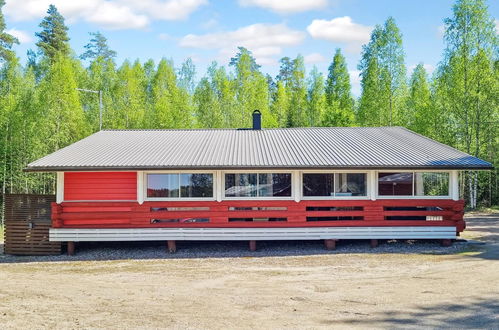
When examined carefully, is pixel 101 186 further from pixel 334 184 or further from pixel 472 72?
pixel 472 72

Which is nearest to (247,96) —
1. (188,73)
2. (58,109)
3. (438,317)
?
(58,109)

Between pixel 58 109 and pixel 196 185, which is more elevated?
pixel 58 109

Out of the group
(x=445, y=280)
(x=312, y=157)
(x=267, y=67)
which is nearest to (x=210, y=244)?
(x=312, y=157)

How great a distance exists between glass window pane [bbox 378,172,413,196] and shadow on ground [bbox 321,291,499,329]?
593cm

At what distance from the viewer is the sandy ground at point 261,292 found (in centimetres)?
689

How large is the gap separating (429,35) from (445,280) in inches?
861

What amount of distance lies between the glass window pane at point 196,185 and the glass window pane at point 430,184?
5.96 m

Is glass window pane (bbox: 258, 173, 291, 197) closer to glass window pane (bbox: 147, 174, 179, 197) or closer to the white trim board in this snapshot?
the white trim board

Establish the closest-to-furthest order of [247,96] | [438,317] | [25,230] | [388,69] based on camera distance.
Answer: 1. [438,317]
2. [25,230]
3. [388,69]
4. [247,96]

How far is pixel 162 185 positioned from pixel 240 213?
2.38 m

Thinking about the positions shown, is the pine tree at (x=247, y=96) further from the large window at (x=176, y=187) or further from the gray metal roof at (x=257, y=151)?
the large window at (x=176, y=187)

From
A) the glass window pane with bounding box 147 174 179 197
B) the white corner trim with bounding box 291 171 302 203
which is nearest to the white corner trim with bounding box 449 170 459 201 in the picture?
the white corner trim with bounding box 291 171 302 203

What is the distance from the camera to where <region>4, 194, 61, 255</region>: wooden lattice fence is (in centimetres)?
1341

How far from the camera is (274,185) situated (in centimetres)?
1336
